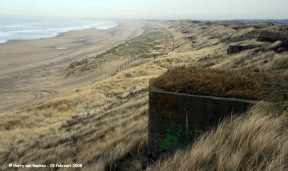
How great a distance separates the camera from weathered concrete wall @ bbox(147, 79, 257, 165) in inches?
178

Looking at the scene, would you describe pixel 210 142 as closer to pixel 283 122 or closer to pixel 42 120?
pixel 283 122

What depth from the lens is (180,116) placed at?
4.75m

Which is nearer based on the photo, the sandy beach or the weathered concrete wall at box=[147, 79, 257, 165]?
the weathered concrete wall at box=[147, 79, 257, 165]

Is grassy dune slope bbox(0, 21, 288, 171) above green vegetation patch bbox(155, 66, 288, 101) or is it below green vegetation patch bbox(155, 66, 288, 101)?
below

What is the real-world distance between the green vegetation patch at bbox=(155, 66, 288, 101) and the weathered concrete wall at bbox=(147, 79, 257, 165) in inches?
9.4

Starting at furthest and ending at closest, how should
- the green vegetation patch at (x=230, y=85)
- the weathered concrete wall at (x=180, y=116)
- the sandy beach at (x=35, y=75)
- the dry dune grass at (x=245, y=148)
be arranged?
the sandy beach at (x=35, y=75), the green vegetation patch at (x=230, y=85), the weathered concrete wall at (x=180, y=116), the dry dune grass at (x=245, y=148)

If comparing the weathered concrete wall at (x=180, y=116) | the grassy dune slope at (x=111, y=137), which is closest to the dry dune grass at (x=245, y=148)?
the grassy dune slope at (x=111, y=137)

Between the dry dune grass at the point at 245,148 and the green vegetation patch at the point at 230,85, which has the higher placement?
the green vegetation patch at the point at 230,85

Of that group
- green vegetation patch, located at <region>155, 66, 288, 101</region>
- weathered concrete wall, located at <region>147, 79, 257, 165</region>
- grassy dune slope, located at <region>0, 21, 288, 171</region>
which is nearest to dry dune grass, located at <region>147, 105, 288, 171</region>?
grassy dune slope, located at <region>0, 21, 288, 171</region>

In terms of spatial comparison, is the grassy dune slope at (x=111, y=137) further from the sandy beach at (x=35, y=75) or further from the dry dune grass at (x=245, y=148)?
the sandy beach at (x=35, y=75)

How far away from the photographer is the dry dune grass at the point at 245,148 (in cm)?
299

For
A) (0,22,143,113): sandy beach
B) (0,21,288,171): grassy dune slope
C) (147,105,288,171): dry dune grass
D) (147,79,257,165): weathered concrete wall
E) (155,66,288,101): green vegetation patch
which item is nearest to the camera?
(147,105,288,171): dry dune grass

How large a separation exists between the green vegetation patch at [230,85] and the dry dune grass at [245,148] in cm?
72

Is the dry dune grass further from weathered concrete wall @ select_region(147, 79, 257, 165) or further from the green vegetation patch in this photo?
the green vegetation patch
